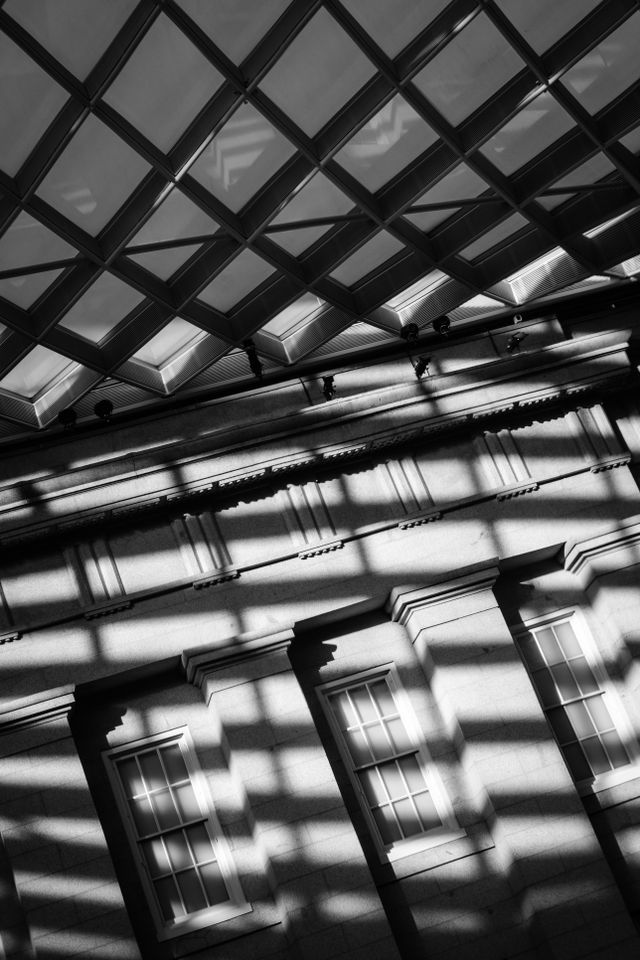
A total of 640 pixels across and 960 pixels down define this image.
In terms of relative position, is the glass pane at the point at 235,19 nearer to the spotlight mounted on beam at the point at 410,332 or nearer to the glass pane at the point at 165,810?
the spotlight mounted on beam at the point at 410,332

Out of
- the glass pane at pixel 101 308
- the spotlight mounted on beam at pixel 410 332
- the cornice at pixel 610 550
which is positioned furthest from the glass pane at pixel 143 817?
the spotlight mounted on beam at pixel 410 332

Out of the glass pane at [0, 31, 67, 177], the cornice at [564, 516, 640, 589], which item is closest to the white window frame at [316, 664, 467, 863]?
the cornice at [564, 516, 640, 589]

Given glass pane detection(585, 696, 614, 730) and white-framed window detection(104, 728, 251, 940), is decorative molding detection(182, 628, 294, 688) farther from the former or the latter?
glass pane detection(585, 696, 614, 730)

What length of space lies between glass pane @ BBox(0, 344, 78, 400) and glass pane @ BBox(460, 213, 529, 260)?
34.4 ft

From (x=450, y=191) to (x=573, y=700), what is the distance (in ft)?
42.9

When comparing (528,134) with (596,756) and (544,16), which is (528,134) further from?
(596,756)

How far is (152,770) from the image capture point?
25.6 meters

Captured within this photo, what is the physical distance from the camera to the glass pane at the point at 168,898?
2444cm

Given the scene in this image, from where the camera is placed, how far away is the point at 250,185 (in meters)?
22.7

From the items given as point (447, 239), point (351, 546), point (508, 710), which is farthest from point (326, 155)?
point (508, 710)

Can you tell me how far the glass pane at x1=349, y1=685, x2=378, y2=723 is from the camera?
87.1 ft

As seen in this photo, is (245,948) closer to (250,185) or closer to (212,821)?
(212,821)

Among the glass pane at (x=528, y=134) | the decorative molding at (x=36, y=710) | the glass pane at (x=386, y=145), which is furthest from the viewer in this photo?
the decorative molding at (x=36, y=710)

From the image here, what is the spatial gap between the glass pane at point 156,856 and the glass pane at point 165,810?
1.27ft
